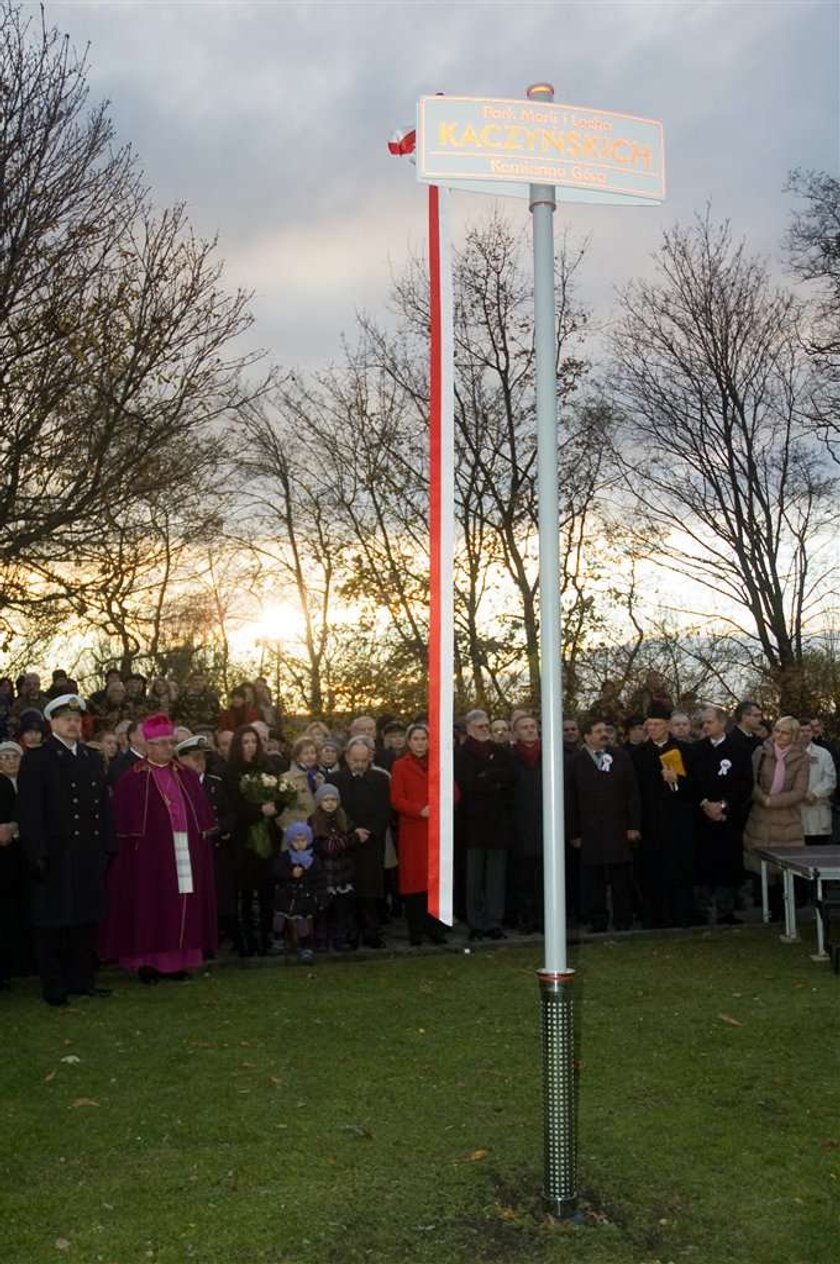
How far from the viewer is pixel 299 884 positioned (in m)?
10.9

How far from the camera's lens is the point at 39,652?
22172mm

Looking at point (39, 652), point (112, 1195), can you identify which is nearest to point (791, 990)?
point (112, 1195)

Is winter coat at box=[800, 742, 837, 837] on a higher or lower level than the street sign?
lower

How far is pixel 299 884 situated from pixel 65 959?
2.05m

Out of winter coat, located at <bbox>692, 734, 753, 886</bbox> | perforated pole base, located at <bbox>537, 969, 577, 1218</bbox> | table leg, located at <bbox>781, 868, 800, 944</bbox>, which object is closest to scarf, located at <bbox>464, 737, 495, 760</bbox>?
winter coat, located at <bbox>692, 734, 753, 886</bbox>

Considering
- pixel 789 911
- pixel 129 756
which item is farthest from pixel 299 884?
pixel 789 911

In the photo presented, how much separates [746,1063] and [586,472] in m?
19.1

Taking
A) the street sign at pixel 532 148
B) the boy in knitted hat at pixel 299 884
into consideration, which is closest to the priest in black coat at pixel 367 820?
the boy in knitted hat at pixel 299 884

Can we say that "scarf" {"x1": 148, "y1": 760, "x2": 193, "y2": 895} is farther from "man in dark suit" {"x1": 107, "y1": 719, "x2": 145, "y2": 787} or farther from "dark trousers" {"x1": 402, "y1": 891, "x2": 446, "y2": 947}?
"dark trousers" {"x1": 402, "y1": 891, "x2": 446, "y2": 947}

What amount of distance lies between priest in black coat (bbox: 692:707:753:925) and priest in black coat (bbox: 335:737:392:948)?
3.18 metres

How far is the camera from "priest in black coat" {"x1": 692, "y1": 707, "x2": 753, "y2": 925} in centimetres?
1244

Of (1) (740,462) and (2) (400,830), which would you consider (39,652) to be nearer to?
(2) (400,830)

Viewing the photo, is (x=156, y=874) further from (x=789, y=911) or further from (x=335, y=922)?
(x=789, y=911)

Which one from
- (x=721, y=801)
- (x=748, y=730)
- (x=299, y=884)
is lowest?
(x=299, y=884)
